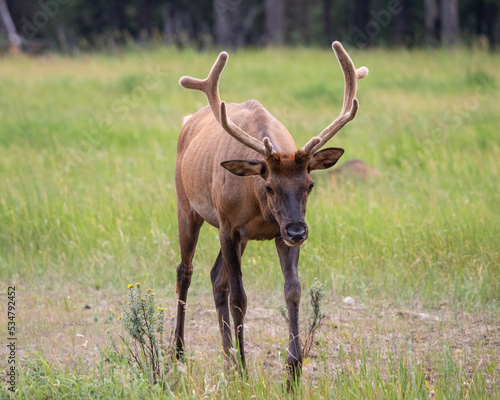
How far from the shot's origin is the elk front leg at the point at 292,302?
179 inches

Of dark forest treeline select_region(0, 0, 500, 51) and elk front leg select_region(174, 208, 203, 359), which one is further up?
elk front leg select_region(174, 208, 203, 359)

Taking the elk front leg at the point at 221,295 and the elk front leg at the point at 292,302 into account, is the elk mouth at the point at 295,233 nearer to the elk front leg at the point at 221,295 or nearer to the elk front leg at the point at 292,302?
the elk front leg at the point at 292,302

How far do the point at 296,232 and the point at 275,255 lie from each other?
2861 mm

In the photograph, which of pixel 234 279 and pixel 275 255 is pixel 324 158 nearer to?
pixel 234 279

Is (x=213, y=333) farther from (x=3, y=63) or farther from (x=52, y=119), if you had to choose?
(x=3, y=63)

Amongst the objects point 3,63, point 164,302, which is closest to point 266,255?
point 164,302

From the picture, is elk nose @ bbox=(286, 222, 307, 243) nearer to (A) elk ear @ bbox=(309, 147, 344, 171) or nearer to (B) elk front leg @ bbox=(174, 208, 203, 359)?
(A) elk ear @ bbox=(309, 147, 344, 171)

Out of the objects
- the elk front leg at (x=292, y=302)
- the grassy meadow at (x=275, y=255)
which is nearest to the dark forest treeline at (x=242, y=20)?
the grassy meadow at (x=275, y=255)

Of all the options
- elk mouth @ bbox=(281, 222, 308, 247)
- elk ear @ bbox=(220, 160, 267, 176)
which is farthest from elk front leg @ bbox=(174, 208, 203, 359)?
elk mouth @ bbox=(281, 222, 308, 247)

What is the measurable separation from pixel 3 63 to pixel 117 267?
12.3 m

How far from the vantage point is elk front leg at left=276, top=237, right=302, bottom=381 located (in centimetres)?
455

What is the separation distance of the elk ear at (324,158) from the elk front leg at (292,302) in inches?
21.9

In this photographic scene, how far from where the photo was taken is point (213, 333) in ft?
19.6

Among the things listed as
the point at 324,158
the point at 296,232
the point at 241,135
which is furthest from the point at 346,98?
the point at 296,232
